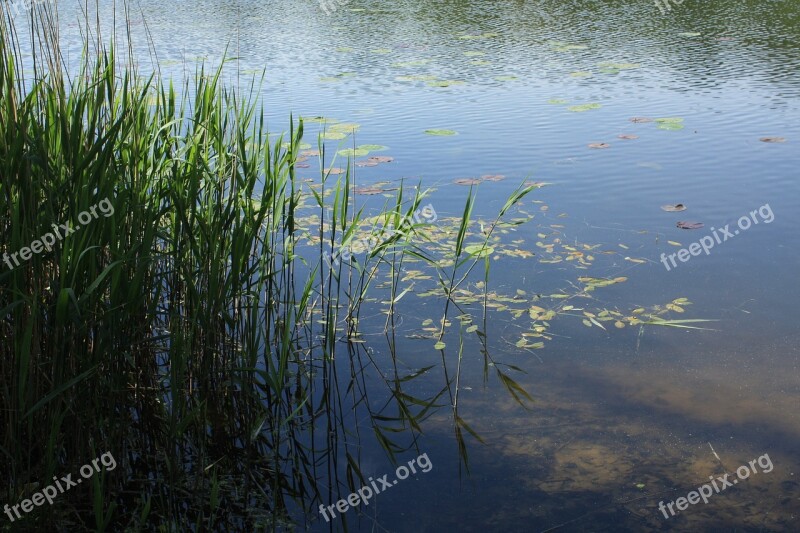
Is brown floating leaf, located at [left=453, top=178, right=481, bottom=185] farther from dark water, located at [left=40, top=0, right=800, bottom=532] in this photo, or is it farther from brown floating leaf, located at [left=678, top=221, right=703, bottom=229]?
brown floating leaf, located at [left=678, top=221, right=703, bottom=229]

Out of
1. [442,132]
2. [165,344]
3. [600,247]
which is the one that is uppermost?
[165,344]

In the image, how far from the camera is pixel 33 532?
6.56 ft

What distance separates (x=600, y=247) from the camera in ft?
12.8

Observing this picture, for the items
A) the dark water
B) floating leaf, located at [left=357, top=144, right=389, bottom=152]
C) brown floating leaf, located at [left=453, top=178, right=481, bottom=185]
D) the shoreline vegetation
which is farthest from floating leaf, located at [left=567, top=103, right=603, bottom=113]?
the shoreline vegetation

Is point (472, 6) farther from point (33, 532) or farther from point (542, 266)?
point (33, 532)

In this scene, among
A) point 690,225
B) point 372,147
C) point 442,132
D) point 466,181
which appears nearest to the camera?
point 690,225

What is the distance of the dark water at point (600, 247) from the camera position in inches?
93.0

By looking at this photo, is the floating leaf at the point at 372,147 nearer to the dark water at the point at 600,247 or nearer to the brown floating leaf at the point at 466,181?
the dark water at the point at 600,247

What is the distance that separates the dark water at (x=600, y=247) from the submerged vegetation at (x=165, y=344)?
0.07 metres

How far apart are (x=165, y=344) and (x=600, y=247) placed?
207 centimetres

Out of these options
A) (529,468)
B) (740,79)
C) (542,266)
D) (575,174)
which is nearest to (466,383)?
(529,468)

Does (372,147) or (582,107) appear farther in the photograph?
(582,107)

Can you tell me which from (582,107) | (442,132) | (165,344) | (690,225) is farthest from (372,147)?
(165,344)

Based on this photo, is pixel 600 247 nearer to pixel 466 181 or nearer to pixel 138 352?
pixel 466 181
